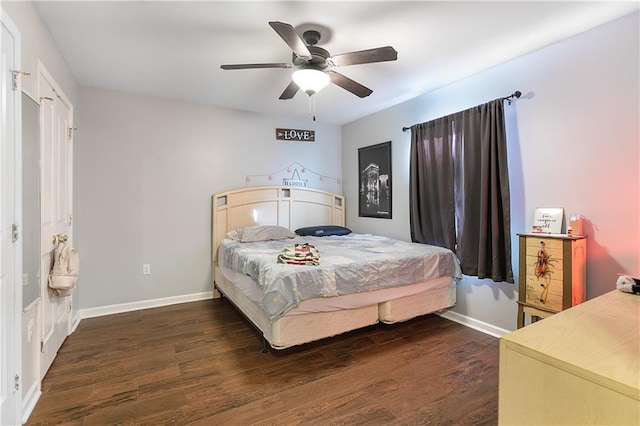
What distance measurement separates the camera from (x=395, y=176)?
4.02m

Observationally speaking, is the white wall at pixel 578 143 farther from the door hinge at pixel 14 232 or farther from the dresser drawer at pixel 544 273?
the door hinge at pixel 14 232

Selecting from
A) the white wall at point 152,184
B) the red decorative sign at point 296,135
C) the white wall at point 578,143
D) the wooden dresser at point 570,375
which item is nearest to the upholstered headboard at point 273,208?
the white wall at point 152,184

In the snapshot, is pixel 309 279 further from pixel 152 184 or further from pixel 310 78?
pixel 152 184

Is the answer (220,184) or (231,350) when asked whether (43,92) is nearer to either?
(220,184)

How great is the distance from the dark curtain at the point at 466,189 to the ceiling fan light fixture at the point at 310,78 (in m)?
1.58

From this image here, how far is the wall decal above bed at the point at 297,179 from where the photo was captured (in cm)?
435

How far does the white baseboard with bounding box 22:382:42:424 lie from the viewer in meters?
1.72

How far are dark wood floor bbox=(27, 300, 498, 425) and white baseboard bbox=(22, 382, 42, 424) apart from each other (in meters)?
0.04

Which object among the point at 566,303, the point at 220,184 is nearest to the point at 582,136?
the point at 566,303

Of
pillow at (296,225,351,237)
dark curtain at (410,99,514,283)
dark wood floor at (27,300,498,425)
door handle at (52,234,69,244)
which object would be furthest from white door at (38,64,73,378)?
dark curtain at (410,99,514,283)

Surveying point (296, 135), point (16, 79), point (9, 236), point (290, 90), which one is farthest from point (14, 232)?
point (296, 135)

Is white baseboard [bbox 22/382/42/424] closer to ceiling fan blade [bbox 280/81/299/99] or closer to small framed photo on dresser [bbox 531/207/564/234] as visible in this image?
ceiling fan blade [bbox 280/81/299/99]

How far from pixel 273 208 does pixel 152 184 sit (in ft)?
5.04

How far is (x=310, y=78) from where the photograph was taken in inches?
87.7
